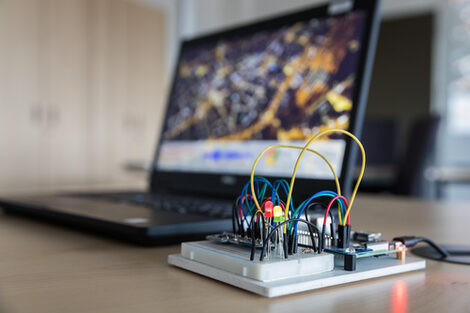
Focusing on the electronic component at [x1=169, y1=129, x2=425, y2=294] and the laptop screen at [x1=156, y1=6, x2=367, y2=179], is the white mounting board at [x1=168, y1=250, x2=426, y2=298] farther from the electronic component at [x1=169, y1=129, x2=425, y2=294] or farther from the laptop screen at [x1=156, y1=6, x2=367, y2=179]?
the laptop screen at [x1=156, y1=6, x2=367, y2=179]

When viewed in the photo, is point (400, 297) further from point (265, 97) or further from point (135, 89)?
point (135, 89)

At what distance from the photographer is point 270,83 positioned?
2.58ft

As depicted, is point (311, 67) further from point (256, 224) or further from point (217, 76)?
point (256, 224)

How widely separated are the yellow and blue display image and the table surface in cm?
30

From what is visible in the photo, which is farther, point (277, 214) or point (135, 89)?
point (135, 89)

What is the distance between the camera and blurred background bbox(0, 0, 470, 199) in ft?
11.0

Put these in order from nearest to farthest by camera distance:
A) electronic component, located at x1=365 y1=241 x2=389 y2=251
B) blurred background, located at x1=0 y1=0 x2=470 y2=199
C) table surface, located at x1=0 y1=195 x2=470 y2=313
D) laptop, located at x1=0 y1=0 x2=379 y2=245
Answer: table surface, located at x1=0 y1=195 x2=470 y2=313 < electronic component, located at x1=365 y1=241 x2=389 y2=251 < laptop, located at x1=0 y1=0 x2=379 y2=245 < blurred background, located at x1=0 y1=0 x2=470 y2=199

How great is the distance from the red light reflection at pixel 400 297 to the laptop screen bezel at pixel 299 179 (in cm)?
25

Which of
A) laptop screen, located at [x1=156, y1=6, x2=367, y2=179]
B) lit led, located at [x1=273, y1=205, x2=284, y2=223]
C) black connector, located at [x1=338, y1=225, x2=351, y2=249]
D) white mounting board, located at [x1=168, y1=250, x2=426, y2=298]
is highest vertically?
laptop screen, located at [x1=156, y1=6, x2=367, y2=179]

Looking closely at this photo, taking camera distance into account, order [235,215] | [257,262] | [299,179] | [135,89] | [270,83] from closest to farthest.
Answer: [257,262] < [235,215] < [299,179] < [270,83] < [135,89]

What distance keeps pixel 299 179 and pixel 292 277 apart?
0.33 metres

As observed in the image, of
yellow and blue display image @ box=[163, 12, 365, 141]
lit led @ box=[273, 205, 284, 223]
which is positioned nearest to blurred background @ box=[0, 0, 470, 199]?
yellow and blue display image @ box=[163, 12, 365, 141]

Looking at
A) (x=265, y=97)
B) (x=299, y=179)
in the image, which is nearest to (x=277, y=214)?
(x=299, y=179)

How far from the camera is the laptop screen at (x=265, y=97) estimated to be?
67cm
